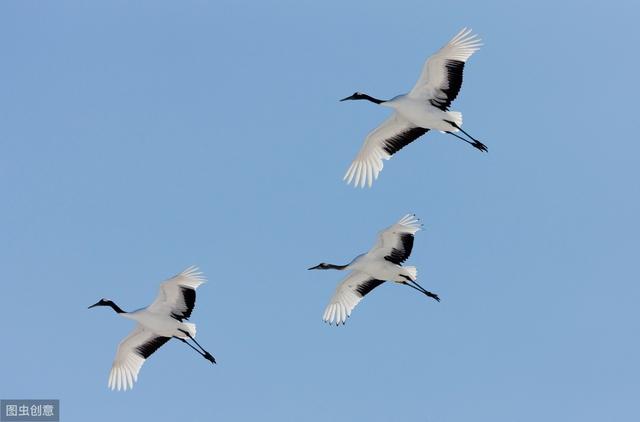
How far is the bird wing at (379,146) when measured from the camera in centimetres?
3784

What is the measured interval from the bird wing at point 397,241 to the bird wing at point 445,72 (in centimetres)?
276

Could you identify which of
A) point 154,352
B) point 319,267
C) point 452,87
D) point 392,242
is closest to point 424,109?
point 452,87

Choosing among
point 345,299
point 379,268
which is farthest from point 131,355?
point 379,268

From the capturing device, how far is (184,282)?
119 ft

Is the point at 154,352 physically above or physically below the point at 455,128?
below

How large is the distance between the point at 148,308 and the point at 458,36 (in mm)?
9431

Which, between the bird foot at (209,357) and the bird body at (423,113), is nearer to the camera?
the bird body at (423,113)

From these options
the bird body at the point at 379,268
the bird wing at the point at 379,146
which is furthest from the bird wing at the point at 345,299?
the bird wing at the point at 379,146

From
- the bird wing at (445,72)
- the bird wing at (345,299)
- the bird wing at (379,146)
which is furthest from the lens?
the bird wing at (345,299)

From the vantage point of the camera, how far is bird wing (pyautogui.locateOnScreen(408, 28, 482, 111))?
35250 mm

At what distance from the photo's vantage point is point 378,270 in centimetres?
3741

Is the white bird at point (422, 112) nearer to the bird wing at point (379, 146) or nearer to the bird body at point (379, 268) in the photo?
the bird wing at point (379, 146)

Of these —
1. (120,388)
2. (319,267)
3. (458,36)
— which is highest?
(458,36)

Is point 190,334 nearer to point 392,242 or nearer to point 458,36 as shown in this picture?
point 392,242
